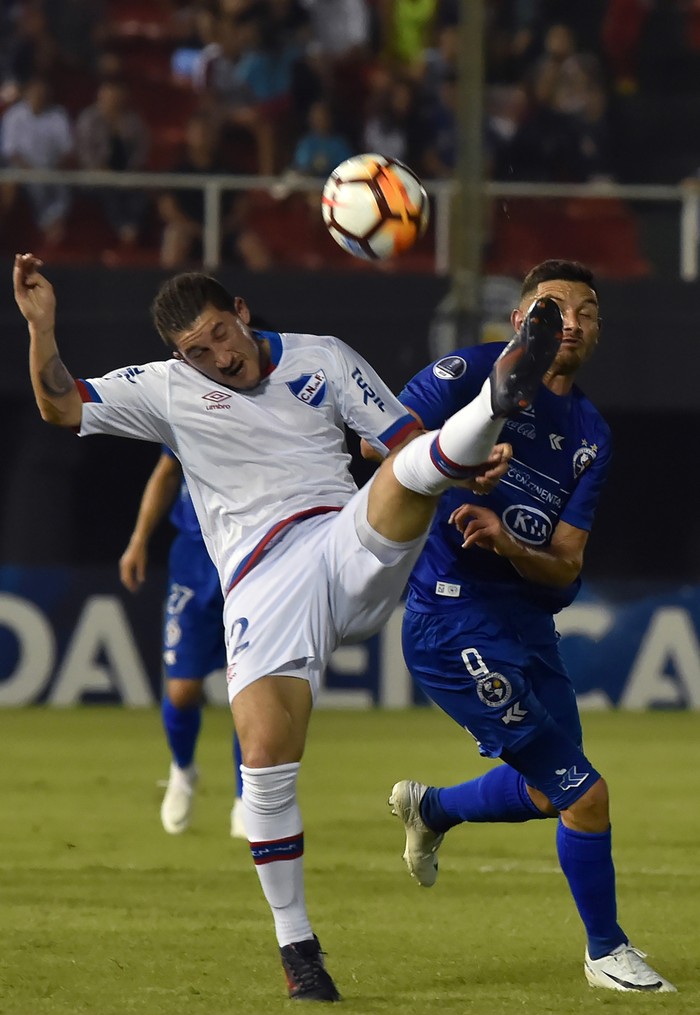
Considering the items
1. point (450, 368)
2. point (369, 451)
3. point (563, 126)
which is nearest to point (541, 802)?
point (369, 451)

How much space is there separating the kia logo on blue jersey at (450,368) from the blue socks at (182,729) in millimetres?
3175

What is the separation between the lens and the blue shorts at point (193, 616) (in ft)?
26.4

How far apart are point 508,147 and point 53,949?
9.93m

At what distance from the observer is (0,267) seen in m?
12.3

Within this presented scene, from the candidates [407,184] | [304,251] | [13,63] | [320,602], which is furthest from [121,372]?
[13,63]

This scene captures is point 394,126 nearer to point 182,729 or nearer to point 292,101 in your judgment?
point 292,101

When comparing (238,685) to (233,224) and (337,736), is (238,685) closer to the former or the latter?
(337,736)

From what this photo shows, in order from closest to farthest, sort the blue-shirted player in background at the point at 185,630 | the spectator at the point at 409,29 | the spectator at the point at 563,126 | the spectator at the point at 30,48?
the blue-shirted player in background at the point at 185,630, the spectator at the point at 563,126, the spectator at the point at 30,48, the spectator at the point at 409,29

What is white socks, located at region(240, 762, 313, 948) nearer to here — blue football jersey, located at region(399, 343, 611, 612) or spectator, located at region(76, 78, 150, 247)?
blue football jersey, located at region(399, 343, 611, 612)

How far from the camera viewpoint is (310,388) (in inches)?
200

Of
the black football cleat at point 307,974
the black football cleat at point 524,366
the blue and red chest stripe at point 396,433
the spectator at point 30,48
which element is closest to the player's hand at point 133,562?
the blue and red chest stripe at point 396,433

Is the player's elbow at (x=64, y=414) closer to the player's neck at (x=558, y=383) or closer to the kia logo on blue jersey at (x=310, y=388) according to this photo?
the kia logo on blue jersey at (x=310, y=388)

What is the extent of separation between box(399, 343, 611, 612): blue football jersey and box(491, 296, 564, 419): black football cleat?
2.78 ft

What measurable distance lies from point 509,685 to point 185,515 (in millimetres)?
3337
